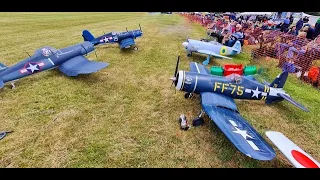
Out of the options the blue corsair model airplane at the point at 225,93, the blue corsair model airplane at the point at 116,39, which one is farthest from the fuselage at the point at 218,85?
the blue corsair model airplane at the point at 116,39

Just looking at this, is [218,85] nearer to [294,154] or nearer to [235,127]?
[235,127]

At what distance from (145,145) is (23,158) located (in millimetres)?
2835

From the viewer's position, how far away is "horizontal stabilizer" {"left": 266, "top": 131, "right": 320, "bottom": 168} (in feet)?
13.9

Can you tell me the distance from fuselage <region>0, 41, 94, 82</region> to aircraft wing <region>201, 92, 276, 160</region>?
250 inches

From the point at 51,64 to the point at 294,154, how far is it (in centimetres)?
889

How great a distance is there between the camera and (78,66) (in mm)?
8820

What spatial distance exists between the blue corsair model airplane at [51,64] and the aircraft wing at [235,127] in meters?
4.64

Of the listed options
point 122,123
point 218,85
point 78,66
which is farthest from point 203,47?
point 122,123

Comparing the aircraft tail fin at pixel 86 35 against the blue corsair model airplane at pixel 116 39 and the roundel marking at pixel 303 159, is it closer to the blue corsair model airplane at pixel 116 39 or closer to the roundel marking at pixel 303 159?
the blue corsair model airplane at pixel 116 39

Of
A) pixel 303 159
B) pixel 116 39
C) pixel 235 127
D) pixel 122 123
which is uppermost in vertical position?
pixel 116 39

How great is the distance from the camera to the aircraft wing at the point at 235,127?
437 centimetres

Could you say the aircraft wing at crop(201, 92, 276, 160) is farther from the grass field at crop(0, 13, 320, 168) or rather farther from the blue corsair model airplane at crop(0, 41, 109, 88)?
the blue corsair model airplane at crop(0, 41, 109, 88)

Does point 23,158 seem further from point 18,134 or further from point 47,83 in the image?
point 47,83

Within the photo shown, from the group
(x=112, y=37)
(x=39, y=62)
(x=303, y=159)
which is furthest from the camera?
(x=112, y=37)
